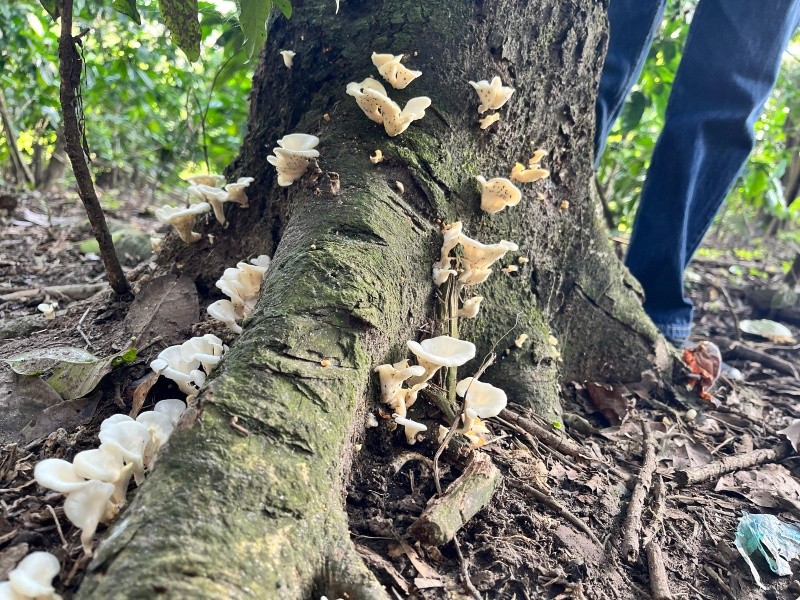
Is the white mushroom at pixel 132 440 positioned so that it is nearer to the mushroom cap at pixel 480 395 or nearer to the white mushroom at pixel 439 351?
the white mushroom at pixel 439 351

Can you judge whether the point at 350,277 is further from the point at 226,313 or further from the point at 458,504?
the point at 458,504

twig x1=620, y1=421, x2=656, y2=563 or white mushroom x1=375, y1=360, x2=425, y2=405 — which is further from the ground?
white mushroom x1=375, y1=360, x2=425, y2=405

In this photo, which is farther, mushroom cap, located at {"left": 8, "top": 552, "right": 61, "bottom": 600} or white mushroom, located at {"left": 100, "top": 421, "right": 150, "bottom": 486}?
white mushroom, located at {"left": 100, "top": 421, "right": 150, "bottom": 486}

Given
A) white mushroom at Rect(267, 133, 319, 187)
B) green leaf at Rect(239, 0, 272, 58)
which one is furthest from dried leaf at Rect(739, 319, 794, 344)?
green leaf at Rect(239, 0, 272, 58)

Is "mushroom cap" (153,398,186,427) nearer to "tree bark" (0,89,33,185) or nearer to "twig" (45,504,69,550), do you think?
"twig" (45,504,69,550)

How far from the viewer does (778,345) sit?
4914mm

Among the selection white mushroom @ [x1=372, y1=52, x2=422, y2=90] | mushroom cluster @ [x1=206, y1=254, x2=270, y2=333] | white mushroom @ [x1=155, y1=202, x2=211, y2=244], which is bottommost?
mushroom cluster @ [x1=206, y1=254, x2=270, y2=333]

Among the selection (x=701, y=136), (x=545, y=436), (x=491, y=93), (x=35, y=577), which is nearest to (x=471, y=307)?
(x=545, y=436)

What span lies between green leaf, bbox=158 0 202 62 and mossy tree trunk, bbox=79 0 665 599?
70cm

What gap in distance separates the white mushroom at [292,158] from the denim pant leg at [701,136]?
273cm

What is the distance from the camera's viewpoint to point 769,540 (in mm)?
2332

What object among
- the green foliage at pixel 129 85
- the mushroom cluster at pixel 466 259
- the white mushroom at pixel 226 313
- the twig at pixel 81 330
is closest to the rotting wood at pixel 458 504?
the mushroom cluster at pixel 466 259

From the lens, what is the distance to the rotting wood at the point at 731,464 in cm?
272

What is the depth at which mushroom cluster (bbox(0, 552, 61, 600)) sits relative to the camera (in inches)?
49.2
